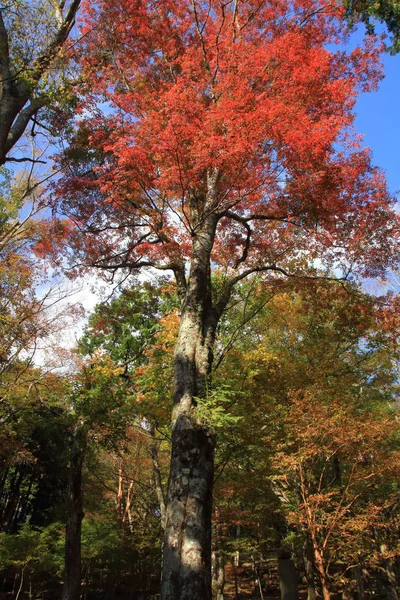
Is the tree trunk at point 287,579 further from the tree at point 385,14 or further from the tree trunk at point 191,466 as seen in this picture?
the tree at point 385,14

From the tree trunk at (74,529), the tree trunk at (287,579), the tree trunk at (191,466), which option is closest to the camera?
the tree trunk at (191,466)

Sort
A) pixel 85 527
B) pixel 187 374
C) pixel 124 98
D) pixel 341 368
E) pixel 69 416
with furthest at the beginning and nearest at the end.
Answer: pixel 85 527, pixel 341 368, pixel 69 416, pixel 124 98, pixel 187 374

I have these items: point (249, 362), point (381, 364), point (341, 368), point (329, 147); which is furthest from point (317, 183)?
point (381, 364)

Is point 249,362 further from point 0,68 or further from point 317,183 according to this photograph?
point 0,68

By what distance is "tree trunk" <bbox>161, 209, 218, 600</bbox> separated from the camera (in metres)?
3.91

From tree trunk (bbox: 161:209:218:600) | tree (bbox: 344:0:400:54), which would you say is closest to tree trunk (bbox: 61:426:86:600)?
tree trunk (bbox: 161:209:218:600)

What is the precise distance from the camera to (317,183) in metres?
6.94

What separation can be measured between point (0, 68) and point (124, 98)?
284 cm

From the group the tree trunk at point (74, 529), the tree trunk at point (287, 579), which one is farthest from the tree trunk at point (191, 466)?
the tree trunk at point (74, 529)

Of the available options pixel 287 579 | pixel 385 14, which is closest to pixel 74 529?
pixel 287 579

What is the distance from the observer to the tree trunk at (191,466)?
391 cm

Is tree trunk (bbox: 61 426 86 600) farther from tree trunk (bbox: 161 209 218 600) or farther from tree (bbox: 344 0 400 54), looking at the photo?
tree (bbox: 344 0 400 54)

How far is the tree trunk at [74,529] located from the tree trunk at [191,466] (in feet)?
18.4

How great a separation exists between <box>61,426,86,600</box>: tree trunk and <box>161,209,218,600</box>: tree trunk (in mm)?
5611
